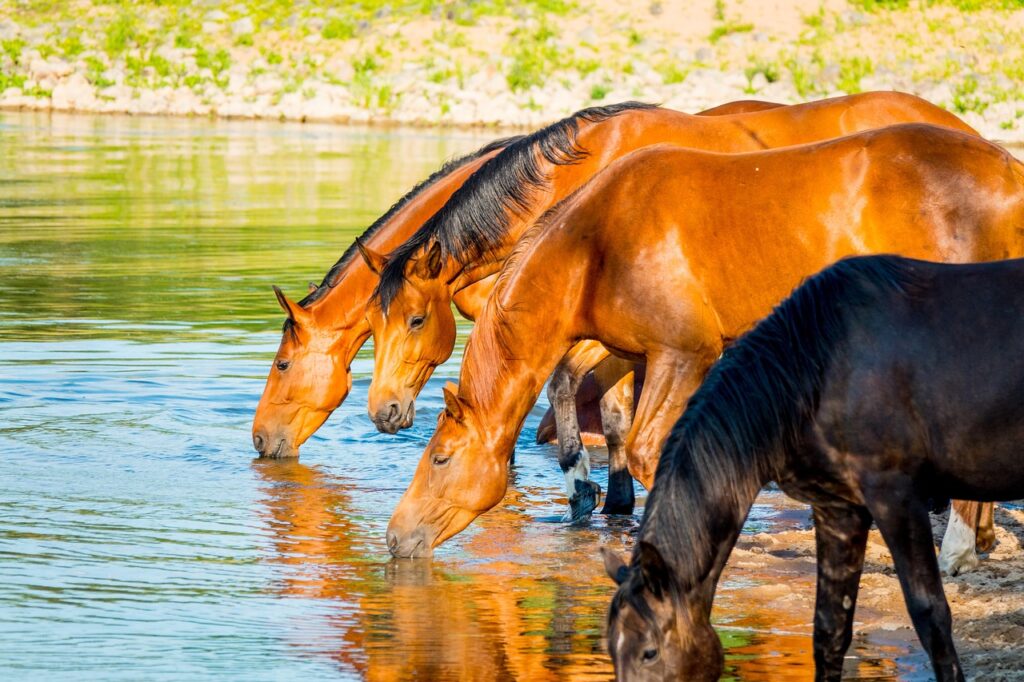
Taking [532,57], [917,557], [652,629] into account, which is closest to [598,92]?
[532,57]

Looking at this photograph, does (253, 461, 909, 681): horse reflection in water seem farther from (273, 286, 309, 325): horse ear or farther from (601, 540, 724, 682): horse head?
(273, 286, 309, 325): horse ear

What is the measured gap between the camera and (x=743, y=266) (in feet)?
22.4

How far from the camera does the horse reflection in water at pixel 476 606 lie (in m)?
5.69

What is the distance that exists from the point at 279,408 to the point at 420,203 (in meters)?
1.51

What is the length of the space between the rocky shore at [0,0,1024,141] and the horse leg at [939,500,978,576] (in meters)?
29.5

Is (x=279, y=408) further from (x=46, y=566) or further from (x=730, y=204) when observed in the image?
(x=730, y=204)

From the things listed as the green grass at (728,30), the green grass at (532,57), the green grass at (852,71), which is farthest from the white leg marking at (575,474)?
the green grass at (728,30)

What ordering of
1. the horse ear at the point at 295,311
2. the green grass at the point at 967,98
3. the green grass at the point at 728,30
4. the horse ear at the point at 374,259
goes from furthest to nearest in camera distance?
1. the green grass at the point at 728,30
2. the green grass at the point at 967,98
3. the horse ear at the point at 295,311
4. the horse ear at the point at 374,259

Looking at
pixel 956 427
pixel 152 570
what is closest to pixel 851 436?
pixel 956 427

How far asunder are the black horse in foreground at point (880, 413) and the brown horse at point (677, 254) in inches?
66.2

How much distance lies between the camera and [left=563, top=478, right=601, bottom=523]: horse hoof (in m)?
8.11

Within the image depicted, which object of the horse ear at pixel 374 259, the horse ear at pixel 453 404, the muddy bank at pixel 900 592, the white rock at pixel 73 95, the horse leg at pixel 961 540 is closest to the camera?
the muddy bank at pixel 900 592

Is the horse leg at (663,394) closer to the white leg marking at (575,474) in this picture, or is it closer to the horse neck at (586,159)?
the white leg marking at (575,474)

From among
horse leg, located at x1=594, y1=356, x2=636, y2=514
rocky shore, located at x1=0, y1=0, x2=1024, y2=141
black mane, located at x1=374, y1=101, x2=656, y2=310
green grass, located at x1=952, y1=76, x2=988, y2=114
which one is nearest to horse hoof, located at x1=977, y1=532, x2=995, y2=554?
horse leg, located at x1=594, y1=356, x2=636, y2=514
